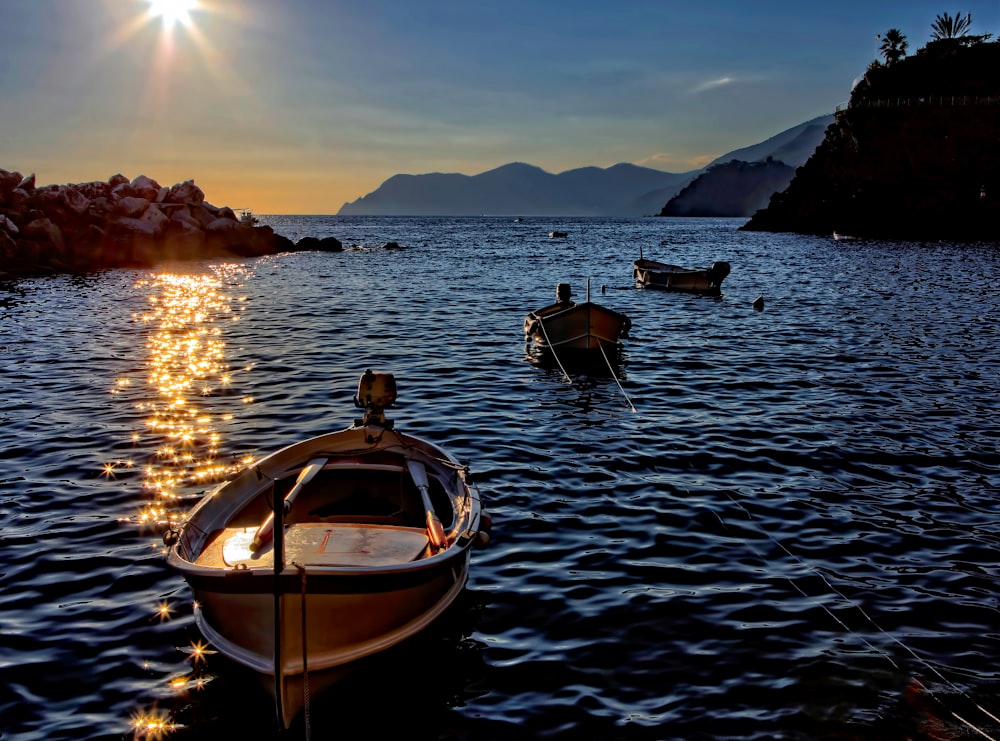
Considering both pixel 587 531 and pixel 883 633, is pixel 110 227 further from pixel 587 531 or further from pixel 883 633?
pixel 883 633

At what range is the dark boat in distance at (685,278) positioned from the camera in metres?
43.8

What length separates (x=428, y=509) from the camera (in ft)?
29.9

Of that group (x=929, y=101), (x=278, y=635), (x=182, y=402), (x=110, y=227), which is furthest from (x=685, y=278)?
(x=929, y=101)

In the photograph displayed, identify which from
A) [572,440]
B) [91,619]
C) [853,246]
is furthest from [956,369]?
[853,246]

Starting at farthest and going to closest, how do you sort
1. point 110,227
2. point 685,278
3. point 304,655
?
point 110,227
point 685,278
point 304,655

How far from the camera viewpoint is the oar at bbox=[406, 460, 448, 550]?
817 cm

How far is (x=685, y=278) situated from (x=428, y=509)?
39.3 metres

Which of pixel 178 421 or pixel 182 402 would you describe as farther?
pixel 182 402

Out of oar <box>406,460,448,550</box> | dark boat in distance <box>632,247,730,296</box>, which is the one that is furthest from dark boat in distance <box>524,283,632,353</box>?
dark boat in distance <box>632,247,730,296</box>

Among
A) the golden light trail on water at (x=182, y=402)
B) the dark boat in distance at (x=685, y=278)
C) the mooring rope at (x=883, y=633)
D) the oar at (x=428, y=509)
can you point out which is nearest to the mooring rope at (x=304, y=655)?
the oar at (x=428, y=509)

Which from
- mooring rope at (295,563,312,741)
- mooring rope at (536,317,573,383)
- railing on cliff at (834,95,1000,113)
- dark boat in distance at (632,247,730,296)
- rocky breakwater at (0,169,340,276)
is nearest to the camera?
mooring rope at (295,563,312,741)

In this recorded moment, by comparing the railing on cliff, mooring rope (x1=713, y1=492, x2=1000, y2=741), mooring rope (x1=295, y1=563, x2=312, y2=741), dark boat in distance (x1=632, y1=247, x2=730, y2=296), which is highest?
the railing on cliff

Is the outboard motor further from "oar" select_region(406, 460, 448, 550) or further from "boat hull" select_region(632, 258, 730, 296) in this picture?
"boat hull" select_region(632, 258, 730, 296)

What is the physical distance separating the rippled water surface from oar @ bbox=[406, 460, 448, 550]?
3.63 feet
